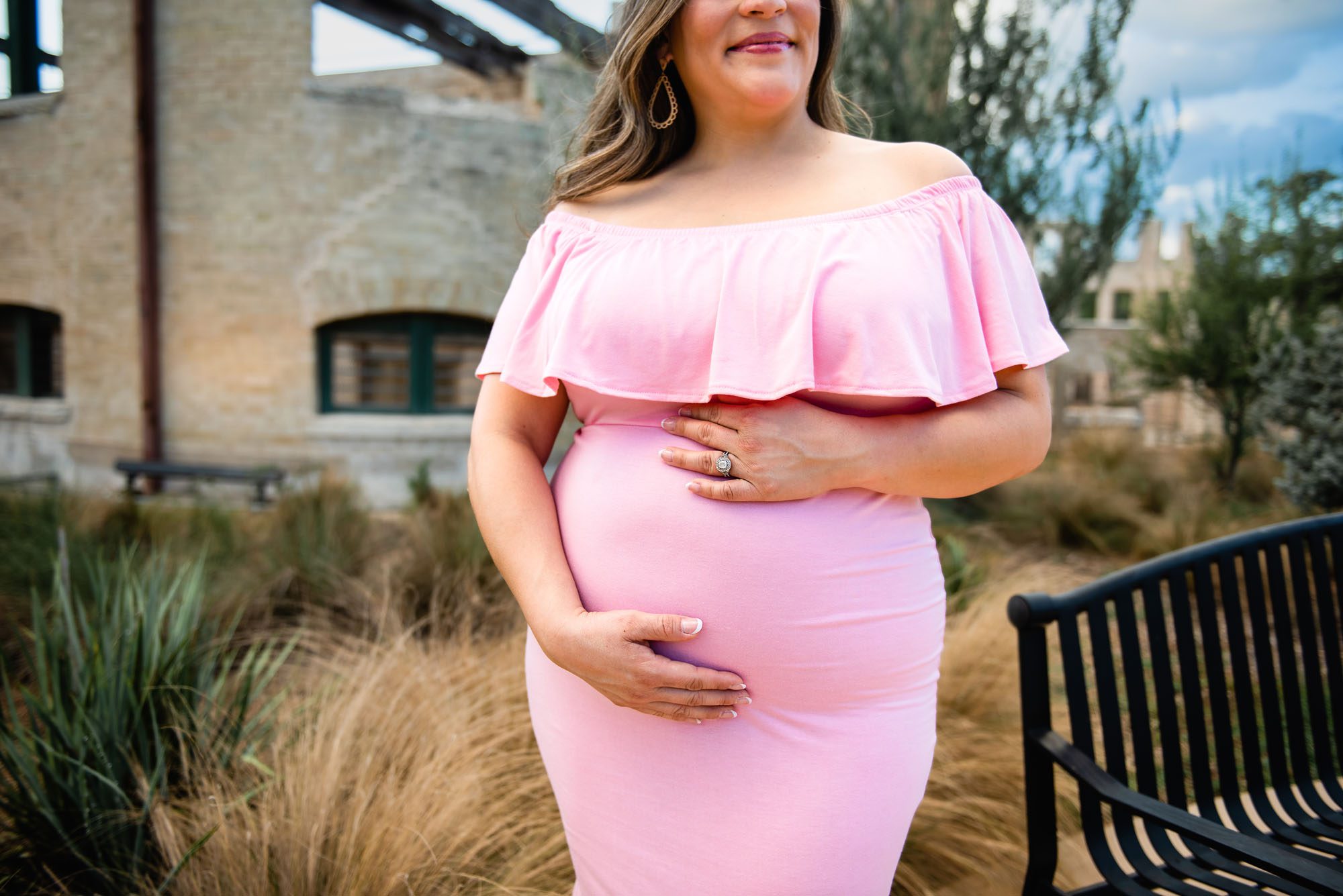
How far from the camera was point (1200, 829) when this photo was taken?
4.79 feet

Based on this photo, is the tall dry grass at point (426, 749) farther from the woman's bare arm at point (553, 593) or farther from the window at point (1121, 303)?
the window at point (1121, 303)

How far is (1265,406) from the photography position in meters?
6.38

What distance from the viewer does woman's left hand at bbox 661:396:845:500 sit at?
124 cm

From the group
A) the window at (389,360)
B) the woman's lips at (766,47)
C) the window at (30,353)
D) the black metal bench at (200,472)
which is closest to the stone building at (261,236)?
the window at (389,360)

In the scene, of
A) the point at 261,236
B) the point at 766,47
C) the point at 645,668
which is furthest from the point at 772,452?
the point at 261,236

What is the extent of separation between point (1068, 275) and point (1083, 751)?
20.6 ft

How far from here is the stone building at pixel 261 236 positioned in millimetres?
8812

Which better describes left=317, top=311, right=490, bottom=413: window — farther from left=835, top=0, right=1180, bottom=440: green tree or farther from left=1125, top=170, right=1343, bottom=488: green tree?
left=1125, top=170, right=1343, bottom=488: green tree

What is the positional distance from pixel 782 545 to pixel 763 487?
0.10 metres

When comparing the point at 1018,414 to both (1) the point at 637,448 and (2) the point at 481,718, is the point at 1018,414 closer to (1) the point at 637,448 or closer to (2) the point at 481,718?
(1) the point at 637,448

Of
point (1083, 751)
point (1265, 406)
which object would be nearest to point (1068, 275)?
point (1265, 406)

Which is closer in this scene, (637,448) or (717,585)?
(717,585)

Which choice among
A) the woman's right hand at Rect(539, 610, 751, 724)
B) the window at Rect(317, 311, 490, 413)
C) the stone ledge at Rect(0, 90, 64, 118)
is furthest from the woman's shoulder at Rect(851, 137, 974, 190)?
the stone ledge at Rect(0, 90, 64, 118)

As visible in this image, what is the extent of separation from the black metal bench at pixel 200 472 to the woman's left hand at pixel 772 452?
7.98 metres
